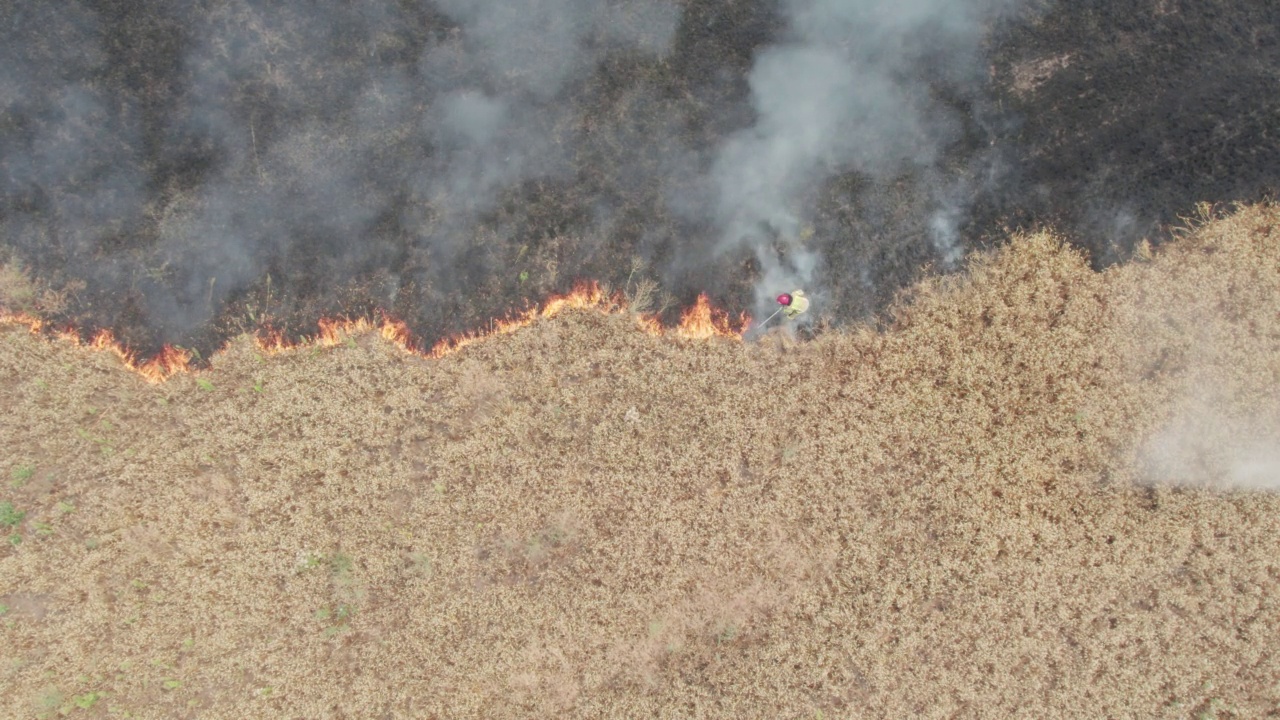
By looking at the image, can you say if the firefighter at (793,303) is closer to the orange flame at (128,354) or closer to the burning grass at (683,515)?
the burning grass at (683,515)

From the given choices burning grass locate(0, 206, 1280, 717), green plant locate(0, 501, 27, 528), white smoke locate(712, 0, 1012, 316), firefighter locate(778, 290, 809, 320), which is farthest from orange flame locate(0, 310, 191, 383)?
firefighter locate(778, 290, 809, 320)

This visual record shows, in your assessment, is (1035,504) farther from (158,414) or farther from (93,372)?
(93,372)

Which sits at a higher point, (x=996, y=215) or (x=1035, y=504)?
→ (x=996, y=215)

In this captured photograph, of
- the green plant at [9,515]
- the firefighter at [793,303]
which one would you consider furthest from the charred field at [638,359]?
the firefighter at [793,303]

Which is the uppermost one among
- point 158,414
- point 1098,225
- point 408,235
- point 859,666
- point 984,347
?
point 408,235

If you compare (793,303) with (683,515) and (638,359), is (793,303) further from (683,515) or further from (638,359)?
(683,515)

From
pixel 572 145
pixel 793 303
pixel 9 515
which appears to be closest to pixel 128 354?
pixel 9 515

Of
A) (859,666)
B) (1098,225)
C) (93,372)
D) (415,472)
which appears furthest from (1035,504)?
(93,372)
